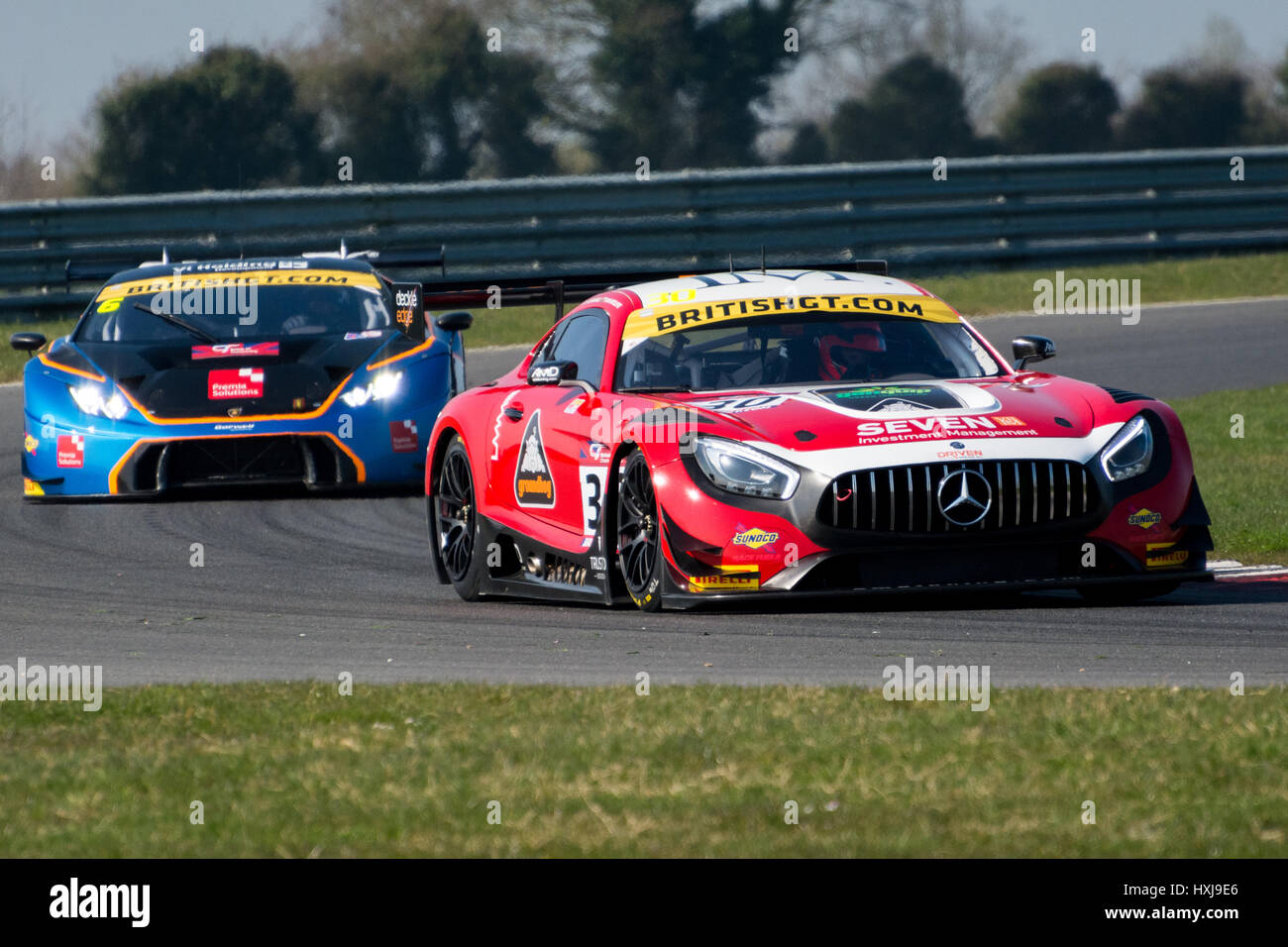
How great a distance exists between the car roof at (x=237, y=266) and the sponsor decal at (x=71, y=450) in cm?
172

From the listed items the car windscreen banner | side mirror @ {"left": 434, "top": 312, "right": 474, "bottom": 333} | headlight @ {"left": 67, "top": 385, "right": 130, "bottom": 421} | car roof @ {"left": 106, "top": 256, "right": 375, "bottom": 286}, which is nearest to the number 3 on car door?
side mirror @ {"left": 434, "top": 312, "right": 474, "bottom": 333}

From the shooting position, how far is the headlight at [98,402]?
1259 centimetres

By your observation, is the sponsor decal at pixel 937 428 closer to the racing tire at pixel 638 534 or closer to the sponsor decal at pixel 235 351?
the racing tire at pixel 638 534

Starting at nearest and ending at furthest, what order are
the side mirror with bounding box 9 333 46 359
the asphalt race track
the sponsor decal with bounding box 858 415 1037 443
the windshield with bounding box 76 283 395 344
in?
the asphalt race track < the sponsor decal with bounding box 858 415 1037 443 < the side mirror with bounding box 9 333 46 359 < the windshield with bounding box 76 283 395 344

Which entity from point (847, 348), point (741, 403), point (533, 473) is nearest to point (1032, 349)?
point (847, 348)

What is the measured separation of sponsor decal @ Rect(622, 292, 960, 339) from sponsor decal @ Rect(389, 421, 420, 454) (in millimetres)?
3710

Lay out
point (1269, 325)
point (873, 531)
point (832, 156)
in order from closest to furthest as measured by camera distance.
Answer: point (873, 531)
point (1269, 325)
point (832, 156)

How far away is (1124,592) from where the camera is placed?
8.70 m

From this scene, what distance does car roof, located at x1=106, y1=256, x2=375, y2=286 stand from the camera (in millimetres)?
14086

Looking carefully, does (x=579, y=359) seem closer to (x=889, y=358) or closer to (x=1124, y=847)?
(x=889, y=358)

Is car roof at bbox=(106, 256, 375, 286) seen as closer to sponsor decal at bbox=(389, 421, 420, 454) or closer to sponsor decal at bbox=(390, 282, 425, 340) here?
sponsor decal at bbox=(390, 282, 425, 340)

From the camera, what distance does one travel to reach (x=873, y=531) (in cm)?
791

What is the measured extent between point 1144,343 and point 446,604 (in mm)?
11958
